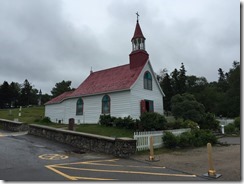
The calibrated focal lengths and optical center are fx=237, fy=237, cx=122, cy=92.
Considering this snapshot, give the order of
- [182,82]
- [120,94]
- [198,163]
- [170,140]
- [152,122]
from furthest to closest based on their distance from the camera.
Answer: [182,82] → [120,94] → [152,122] → [170,140] → [198,163]

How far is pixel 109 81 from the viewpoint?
25969 millimetres

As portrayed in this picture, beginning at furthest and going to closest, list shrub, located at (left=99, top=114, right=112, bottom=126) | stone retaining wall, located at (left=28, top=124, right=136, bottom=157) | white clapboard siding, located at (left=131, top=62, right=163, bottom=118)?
1. white clapboard siding, located at (left=131, top=62, right=163, bottom=118)
2. shrub, located at (left=99, top=114, right=112, bottom=126)
3. stone retaining wall, located at (left=28, top=124, right=136, bottom=157)

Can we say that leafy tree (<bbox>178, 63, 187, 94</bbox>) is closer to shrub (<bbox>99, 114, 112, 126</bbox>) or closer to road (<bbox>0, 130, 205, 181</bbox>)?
shrub (<bbox>99, 114, 112, 126</bbox>)

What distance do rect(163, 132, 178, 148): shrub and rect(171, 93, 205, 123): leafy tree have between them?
10843mm

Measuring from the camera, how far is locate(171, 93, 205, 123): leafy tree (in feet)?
80.0

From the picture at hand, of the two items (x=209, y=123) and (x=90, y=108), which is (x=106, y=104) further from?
(x=209, y=123)

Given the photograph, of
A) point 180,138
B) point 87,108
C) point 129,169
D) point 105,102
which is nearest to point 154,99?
point 105,102

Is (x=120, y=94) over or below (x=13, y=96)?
below

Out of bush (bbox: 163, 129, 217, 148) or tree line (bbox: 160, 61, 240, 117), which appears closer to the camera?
bush (bbox: 163, 129, 217, 148)

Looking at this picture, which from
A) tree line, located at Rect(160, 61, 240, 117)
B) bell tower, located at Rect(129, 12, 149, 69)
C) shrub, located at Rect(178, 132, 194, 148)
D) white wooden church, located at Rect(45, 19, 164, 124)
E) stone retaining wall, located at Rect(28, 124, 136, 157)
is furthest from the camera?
tree line, located at Rect(160, 61, 240, 117)

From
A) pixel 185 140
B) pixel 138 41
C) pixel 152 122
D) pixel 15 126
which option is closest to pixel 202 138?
pixel 185 140

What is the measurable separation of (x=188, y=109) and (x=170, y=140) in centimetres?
1169

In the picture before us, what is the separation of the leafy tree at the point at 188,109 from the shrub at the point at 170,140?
1084 cm

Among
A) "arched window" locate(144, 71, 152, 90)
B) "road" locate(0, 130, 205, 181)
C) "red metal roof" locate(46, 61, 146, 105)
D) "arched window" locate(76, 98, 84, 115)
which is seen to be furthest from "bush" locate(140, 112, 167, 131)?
"arched window" locate(76, 98, 84, 115)
